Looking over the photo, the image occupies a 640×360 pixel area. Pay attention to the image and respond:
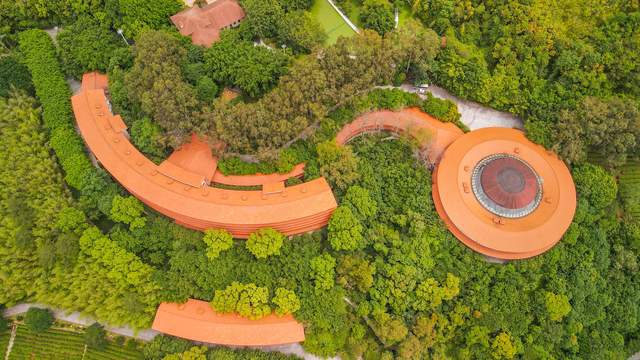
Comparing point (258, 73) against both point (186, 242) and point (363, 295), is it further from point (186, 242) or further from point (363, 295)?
point (363, 295)

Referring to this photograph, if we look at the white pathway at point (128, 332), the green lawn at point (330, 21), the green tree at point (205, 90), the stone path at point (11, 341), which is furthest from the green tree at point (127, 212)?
the green lawn at point (330, 21)

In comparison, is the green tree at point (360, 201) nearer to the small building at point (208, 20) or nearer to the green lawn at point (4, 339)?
the small building at point (208, 20)

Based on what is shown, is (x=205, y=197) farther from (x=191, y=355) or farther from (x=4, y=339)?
(x=4, y=339)

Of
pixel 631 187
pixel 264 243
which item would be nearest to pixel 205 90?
pixel 264 243

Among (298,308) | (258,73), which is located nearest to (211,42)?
(258,73)

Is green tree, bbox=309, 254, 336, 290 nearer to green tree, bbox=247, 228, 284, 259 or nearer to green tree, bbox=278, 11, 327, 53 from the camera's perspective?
green tree, bbox=247, 228, 284, 259

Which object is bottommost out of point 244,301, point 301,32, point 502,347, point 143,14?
point 502,347
